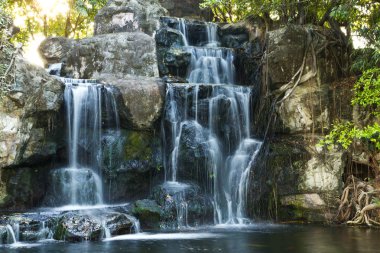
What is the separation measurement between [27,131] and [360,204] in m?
8.24

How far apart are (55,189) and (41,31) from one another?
1799cm

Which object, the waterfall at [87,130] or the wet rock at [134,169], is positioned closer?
the waterfall at [87,130]

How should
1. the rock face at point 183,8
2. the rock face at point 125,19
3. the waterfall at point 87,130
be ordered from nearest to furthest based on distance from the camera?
the waterfall at point 87,130 → the rock face at point 125,19 → the rock face at point 183,8

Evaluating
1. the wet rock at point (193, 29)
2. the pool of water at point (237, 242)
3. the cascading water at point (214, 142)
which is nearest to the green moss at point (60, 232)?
the pool of water at point (237, 242)

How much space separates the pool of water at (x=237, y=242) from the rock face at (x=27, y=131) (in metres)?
2.87

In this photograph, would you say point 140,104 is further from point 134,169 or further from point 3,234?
point 3,234

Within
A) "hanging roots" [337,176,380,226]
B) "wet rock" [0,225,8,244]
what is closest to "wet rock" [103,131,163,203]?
"wet rock" [0,225,8,244]

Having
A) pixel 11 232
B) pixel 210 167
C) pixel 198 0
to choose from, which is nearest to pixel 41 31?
pixel 198 0

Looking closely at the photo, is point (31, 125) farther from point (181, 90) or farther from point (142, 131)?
point (181, 90)

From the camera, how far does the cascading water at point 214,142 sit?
11.5 m

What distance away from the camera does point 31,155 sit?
423 inches

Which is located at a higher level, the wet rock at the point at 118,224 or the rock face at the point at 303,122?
the rock face at the point at 303,122

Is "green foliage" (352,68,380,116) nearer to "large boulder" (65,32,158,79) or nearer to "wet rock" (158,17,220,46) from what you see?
"large boulder" (65,32,158,79)

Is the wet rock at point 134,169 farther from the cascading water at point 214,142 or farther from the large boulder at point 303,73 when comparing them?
the large boulder at point 303,73
